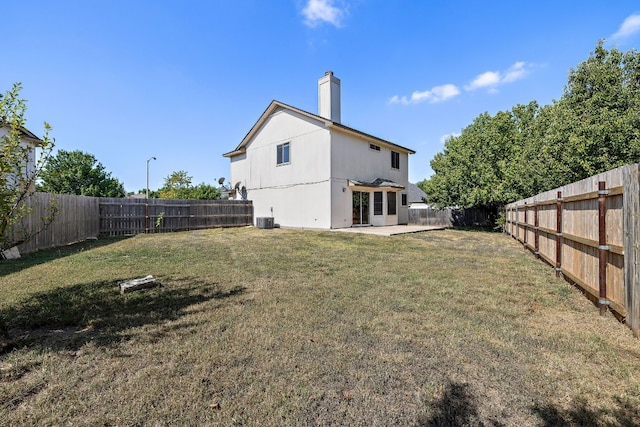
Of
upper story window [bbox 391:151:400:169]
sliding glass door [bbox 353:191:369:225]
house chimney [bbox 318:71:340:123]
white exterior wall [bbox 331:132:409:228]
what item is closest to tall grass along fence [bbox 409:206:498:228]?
white exterior wall [bbox 331:132:409:228]

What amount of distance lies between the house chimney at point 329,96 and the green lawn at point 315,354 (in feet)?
46.6

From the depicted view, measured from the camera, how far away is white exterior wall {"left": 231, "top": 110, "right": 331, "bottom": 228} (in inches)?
639

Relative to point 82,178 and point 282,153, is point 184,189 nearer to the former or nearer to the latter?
point 82,178

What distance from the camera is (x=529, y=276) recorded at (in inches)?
235

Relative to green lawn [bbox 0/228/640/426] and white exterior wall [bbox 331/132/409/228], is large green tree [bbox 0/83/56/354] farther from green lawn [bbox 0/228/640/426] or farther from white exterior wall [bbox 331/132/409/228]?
white exterior wall [bbox 331/132/409/228]

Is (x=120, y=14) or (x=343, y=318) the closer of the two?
(x=343, y=318)

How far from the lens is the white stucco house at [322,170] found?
1616 centimetres

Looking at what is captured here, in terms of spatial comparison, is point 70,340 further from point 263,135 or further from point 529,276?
point 263,135

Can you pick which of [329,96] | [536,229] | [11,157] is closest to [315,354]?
[11,157]

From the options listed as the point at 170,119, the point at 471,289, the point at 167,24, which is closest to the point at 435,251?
the point at 471,289

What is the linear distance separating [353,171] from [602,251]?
13.8m

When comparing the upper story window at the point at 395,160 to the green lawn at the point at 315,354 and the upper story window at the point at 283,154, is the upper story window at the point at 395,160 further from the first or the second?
the green lawn at the point at 315,354

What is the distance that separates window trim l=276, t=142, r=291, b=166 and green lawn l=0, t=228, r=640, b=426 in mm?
13275

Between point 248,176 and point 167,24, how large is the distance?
12016 millimetres
